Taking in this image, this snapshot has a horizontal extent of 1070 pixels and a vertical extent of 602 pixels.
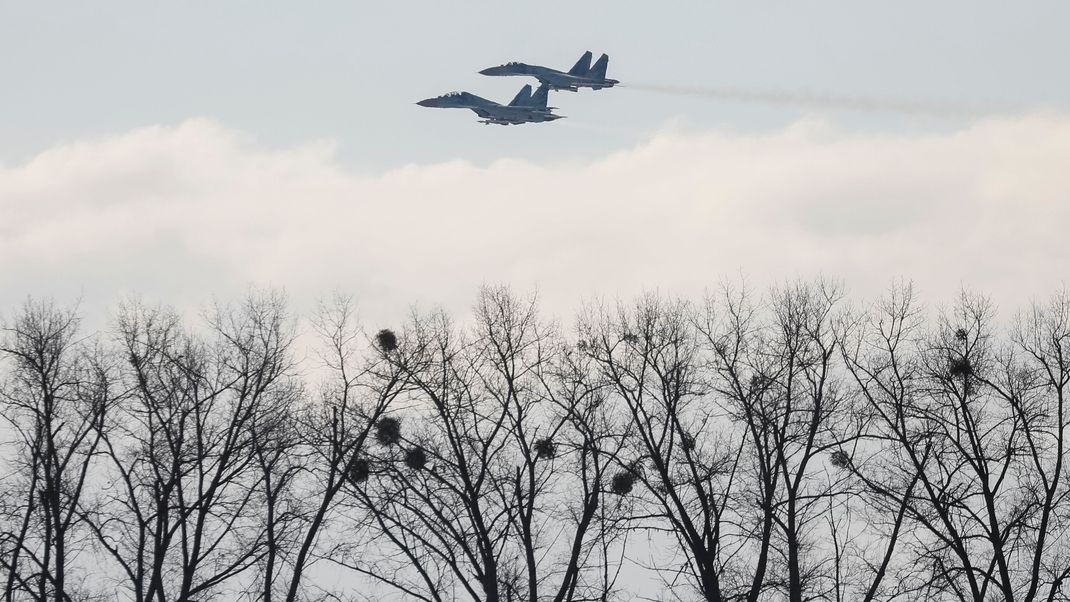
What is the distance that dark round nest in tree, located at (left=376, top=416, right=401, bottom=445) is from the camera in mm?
31203

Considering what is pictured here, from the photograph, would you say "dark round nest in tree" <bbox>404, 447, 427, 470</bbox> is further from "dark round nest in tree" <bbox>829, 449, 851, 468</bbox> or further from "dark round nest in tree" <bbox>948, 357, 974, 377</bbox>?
"dark round nest in tree" <bbox>948, 357, 974, 377</bbox>

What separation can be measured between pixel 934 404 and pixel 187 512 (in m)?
17.7

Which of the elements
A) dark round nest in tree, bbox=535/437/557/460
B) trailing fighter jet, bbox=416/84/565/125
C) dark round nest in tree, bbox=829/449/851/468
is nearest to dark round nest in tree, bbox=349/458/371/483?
dark round nest in tree, bbox=535/437/557/460

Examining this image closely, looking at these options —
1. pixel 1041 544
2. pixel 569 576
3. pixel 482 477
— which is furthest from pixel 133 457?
pixel 1041 544

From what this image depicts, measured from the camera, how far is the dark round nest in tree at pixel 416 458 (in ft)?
101

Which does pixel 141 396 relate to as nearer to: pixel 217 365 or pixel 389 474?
pixel 217 365

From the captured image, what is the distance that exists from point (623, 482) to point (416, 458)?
4.90 metres

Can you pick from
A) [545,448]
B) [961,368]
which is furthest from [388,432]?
[961,368]

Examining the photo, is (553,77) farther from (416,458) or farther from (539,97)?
(416,458)

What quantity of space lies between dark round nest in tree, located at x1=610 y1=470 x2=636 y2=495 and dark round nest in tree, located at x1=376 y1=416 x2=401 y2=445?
524cm

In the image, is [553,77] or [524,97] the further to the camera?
[524,97]

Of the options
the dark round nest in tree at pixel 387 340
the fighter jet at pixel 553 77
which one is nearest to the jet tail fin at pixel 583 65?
the fighter jet at pixel 553 77

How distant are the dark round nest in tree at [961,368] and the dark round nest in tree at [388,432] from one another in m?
13.4

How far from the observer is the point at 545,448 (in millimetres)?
30844
